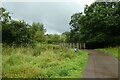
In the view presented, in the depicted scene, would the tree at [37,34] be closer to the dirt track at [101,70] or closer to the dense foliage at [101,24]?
the dense foliage at [101,24]

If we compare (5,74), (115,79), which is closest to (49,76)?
(5,74)

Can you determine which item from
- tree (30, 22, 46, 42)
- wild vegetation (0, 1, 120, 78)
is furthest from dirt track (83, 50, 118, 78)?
tree (30, 22, 46, 42)

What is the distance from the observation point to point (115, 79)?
1379 cm

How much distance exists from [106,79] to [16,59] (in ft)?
23.8

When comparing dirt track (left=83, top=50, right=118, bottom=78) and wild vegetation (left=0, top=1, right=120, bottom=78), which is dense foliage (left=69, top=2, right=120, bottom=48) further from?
dirt track (left=83, top=50, right=118, bottom=78)

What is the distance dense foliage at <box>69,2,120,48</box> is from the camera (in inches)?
1935

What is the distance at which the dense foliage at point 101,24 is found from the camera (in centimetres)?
4916

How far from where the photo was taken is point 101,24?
50.1 metres

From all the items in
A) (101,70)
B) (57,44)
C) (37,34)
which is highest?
(37,34)

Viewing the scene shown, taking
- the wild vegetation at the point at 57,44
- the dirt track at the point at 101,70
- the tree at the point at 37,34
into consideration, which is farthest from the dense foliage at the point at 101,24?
the dirt track at the point at 101,70

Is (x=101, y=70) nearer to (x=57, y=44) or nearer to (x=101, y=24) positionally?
(x=57, y=44)

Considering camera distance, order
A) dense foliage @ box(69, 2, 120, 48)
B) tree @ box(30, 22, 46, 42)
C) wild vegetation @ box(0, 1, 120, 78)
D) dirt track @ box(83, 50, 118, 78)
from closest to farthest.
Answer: dirt track @ box(83, 50, 118, 78)
wild vegetation @ box(0, 1, 120, 78)
dense foliage @ box(69, 2, 120, 48)
tree @ box(30, 22, 46, 42)

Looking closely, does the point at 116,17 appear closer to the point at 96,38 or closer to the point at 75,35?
the point at 96,38

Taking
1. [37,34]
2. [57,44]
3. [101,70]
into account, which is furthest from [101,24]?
[101,70]
